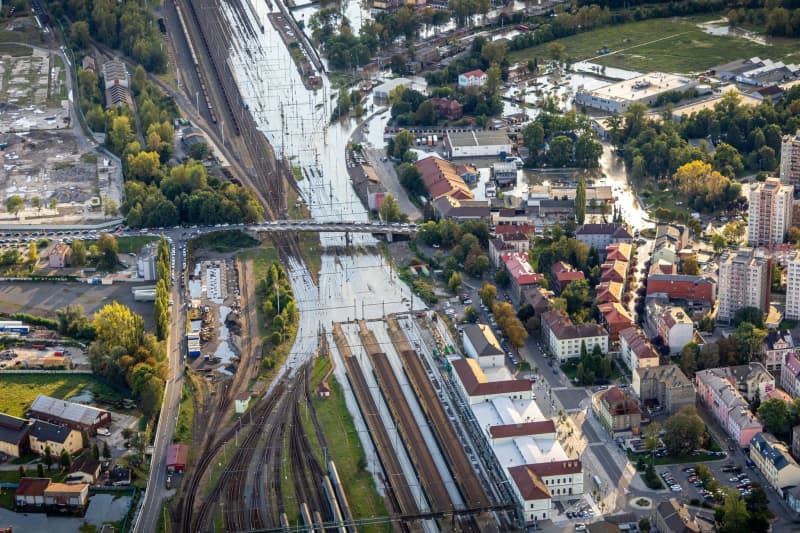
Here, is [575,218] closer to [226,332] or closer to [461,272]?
[461,272]

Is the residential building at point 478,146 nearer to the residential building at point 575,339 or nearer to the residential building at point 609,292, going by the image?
the residential building at point 609,292

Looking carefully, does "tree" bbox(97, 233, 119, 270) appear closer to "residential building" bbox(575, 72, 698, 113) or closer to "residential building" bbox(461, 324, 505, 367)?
"residential building" bbox(461, 324, 505, 367)

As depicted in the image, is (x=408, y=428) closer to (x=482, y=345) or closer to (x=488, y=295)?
(x=482, y=345)

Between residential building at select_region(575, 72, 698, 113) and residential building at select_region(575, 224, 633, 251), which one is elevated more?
residential building at select_region(575, 72, 698, 113)

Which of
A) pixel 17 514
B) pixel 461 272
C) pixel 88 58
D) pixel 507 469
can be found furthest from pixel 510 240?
pixel 88 58

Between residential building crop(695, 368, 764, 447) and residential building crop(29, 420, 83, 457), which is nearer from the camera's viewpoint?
residential building crop(695, 368, 764, 447)

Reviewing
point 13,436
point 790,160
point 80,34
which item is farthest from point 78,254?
point 80,34

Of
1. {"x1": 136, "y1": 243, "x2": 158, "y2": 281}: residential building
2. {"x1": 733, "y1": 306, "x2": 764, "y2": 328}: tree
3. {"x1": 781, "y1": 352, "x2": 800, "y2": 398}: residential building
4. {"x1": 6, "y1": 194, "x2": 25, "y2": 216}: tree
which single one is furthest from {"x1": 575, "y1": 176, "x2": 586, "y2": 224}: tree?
{"x1": 6, "y1": 194, "x2": 25, "y2": 216}: tree
